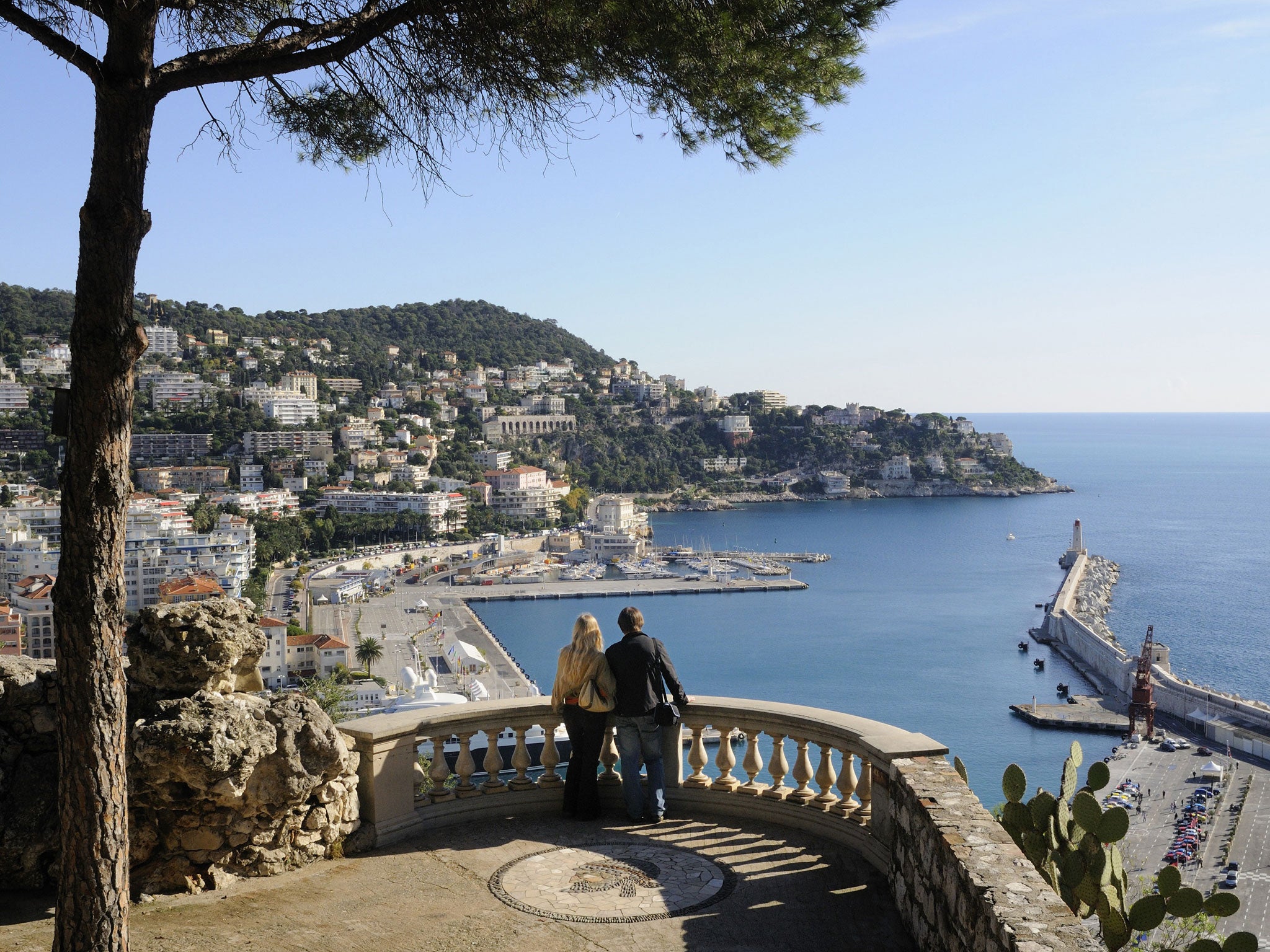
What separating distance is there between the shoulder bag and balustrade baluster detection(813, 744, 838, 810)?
547 millimetres

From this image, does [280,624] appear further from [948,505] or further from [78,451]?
[948,505]

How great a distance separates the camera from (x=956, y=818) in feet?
8.82

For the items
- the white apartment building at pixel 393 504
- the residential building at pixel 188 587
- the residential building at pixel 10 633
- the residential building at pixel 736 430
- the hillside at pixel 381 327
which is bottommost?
the residential building at pixel 10 633

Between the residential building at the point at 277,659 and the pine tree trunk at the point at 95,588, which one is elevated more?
the pine tree trunk at the point at 95,588

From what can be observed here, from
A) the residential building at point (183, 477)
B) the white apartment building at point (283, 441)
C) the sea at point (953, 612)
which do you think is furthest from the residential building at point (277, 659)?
the white apartment building at point (283, 441)

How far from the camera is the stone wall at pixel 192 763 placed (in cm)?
305

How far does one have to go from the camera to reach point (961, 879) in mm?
2414

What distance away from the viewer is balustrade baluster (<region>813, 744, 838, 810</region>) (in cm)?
367

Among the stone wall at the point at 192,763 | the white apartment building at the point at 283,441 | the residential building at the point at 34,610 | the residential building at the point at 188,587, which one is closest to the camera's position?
the stone wall at the point at 192,763

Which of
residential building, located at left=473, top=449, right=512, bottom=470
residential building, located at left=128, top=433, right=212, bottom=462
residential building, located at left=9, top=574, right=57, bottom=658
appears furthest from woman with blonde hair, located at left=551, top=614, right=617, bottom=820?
residential building, located at left=473, top=449, right=512, bottom=470

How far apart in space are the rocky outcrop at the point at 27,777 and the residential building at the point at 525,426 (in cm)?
10869

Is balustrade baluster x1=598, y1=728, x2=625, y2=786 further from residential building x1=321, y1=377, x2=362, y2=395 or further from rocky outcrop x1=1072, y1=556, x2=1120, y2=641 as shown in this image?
residential building x1=321, y1=377, x2=362, y2=395

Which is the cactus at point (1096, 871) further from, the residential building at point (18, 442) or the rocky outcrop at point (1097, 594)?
the residential building at point (18, 442)

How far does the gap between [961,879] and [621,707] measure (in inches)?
64.0
